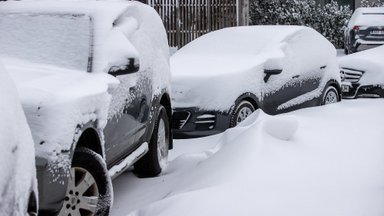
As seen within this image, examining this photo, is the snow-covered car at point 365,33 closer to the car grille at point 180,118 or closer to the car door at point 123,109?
the car grille at point 180,118

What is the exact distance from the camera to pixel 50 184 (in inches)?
176

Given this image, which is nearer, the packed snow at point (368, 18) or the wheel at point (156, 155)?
the wheel at point (156, 155)

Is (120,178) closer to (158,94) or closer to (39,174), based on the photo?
(158,94)

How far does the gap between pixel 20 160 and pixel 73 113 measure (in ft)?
4.50

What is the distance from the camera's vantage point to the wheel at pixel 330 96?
10656 mm

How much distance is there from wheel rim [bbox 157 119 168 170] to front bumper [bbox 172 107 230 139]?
1.00 meters

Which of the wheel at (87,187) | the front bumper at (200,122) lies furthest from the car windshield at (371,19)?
the wheel at (87,187)

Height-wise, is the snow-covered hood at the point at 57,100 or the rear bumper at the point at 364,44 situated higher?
the snow-covered hood at the point at 57,100

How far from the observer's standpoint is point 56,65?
19.3 feet

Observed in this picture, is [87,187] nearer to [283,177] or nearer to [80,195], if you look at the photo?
[80,195]

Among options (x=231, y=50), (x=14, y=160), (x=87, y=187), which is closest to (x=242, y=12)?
(x=231, y=50)

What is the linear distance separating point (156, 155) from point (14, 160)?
4018 millimetres

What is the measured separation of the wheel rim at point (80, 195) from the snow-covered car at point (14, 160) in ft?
4.30

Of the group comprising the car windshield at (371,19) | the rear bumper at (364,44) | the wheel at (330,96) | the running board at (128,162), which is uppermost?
the running board at (128,162)
